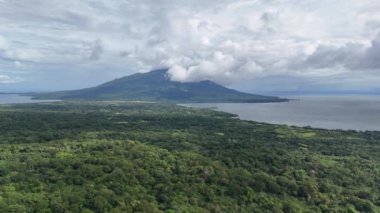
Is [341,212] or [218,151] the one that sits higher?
[218,151]

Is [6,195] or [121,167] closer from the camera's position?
[6,195]

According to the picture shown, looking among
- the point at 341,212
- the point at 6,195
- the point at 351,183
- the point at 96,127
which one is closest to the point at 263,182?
the point at 341,212

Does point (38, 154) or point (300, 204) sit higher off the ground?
point (38, 154)

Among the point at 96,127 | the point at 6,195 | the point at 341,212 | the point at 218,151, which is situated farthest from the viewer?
the point at 96,127

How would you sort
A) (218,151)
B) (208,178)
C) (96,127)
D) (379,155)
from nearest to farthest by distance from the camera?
(208,178)
(218,151)
(379,155)
(96,127)

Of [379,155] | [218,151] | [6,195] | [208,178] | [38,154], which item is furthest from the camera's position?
[379,155]

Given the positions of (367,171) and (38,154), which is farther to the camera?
(367,171)

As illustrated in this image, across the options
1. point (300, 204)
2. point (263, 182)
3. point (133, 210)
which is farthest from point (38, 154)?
point (300, 204)

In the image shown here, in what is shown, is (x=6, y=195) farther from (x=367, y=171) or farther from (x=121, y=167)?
(x=367, y=171)

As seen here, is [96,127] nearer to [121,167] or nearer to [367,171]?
[121,167]
